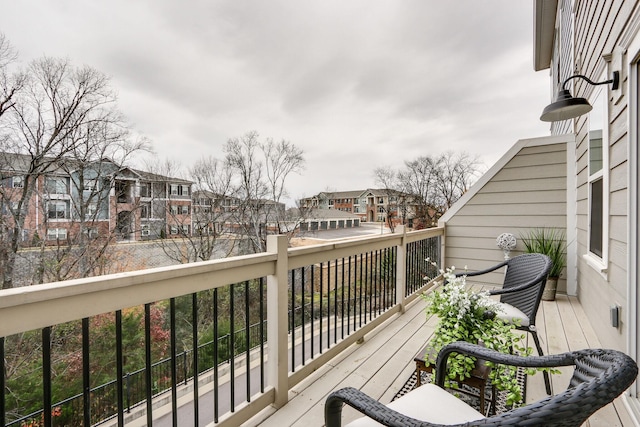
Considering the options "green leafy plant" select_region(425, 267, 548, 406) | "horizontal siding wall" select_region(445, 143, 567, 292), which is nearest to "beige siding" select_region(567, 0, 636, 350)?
"horizontal siding wall" select_region(445, 143, 567, 292)

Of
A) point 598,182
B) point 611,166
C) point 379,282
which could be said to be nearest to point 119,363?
point 379,282

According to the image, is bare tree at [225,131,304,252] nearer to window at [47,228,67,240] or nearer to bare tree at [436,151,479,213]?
window at [47,228,67,240]

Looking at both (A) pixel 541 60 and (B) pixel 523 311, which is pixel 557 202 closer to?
(B) pixel 523 311

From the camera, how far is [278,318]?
180 cm

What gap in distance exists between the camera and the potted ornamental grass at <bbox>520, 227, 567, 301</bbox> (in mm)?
3926

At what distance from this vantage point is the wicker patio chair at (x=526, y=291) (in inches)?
82.4

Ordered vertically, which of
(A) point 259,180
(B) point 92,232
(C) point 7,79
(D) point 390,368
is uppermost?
(C) point 7,79

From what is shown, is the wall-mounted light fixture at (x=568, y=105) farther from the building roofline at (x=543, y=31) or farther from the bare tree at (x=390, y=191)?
the bare tree at (x=390, y=191)

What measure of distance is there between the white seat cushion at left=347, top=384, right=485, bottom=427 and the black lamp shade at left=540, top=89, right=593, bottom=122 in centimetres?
224

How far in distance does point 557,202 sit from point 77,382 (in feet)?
36.3

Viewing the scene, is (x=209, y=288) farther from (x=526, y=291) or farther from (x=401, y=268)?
(x=401, y=268)

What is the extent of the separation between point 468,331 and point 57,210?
12434 millimetres

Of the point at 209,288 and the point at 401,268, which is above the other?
the point at 209,288

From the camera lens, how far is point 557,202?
14.1 feet
